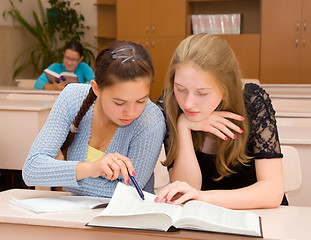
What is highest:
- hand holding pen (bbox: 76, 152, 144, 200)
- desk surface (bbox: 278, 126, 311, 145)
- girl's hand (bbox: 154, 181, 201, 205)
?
hand holding pen (bbox: 76, 152, 144, 200)

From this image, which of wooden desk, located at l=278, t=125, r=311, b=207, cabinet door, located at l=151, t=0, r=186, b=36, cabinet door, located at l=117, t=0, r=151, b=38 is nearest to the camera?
wooden desk, located at l=278, t=125, r=311, b=207

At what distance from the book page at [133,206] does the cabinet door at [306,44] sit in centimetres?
521

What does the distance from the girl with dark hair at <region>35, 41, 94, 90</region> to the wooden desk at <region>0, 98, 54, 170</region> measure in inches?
60.7

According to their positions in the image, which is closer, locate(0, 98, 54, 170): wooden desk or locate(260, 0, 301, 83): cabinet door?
locate(0, 98, 54, 170): wooden desk

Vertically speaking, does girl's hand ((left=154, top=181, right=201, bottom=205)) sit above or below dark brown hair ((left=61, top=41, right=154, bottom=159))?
below

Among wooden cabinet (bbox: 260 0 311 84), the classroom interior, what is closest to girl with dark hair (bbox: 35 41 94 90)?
the classroom interior

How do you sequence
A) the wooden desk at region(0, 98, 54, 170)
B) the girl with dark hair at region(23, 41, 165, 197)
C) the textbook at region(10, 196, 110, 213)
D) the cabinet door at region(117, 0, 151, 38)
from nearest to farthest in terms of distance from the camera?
the textbook at region(10, 196, 110, 213) → the girl with dark hair at region(23, 41, 165, 197) → the wooden desk at region(0, 98, 54, 170) → the cabinet door at region(117, 0, 151, 38)

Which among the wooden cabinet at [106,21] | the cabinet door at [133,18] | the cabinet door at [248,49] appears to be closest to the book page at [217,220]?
the cabinet door at [248,49]

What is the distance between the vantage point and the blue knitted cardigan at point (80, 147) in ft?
4.40

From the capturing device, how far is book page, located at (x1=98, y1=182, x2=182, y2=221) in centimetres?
102

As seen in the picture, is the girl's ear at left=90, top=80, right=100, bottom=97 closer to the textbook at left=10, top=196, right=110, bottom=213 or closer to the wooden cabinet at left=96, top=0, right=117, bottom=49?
the textbook at left=10, top=196, right=110, bottom=213

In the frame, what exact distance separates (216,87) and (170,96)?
185mm

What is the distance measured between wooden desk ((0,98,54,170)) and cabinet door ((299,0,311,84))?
3.95m

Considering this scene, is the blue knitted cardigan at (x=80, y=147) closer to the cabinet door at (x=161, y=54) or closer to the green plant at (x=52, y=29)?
the cabinet door at (x=161, y=54)
